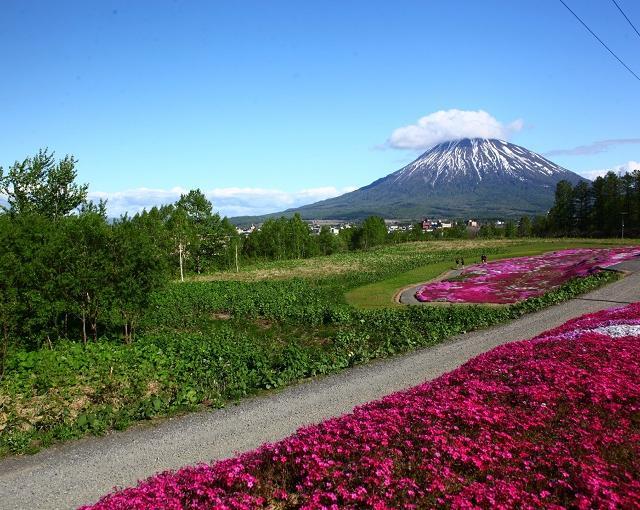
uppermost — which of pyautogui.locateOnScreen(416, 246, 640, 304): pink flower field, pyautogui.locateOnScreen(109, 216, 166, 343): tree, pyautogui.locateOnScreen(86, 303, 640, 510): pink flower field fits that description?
pyautogui.locateOnScreen(109, 216, 166, 343): tree

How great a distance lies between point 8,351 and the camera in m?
23.0

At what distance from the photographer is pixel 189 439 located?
15.1 metres

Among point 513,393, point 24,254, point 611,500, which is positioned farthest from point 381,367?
point 24,254

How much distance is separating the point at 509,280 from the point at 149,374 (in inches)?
1920

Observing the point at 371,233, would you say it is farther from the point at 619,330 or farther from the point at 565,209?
the point at 619,330

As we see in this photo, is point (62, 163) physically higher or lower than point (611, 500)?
higher

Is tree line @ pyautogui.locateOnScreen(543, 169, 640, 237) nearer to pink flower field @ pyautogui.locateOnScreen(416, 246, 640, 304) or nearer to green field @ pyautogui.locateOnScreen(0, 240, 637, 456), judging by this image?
pink flower field @ pyautogui.locateOnScreen(416, 246, 640, 304)

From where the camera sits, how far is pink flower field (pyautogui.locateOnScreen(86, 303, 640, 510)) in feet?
26.7

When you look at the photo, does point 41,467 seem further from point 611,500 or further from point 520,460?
point 611,500

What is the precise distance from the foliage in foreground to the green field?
0.14 ft

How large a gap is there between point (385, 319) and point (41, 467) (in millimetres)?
27465

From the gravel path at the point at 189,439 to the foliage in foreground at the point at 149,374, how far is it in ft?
3.06

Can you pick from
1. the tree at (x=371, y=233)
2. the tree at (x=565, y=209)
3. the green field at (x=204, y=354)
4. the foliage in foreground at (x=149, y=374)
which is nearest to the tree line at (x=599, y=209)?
the tree at (x=565, y=209)

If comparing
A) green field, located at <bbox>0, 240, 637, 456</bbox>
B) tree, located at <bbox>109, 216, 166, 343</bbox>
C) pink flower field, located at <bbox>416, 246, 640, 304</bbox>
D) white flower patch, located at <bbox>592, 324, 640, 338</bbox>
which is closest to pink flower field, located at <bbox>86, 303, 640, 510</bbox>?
green field, located at <bbox>0, 240, 637, 456</bbox>
